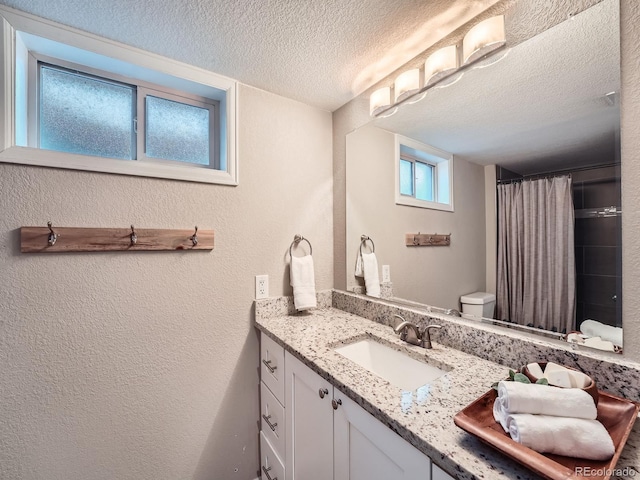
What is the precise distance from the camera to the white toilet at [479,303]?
3.59 feet

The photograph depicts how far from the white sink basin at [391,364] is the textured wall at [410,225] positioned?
285mm

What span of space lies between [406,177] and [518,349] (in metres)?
0.88

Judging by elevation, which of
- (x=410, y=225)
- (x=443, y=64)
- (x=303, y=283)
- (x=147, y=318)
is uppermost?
(x=443, y=64)

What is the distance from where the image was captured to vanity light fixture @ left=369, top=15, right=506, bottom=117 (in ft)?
3.23

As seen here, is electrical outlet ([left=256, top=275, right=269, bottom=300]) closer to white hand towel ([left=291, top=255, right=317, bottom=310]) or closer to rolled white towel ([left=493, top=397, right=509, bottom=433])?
white hand towel ([left=291, top=255, right=317, bottom=310])

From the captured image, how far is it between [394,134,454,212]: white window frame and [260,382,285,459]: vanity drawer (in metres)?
1.18

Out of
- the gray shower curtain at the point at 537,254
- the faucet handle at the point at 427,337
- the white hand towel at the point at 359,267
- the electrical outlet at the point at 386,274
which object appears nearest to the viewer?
the gray shower curtain at the point at 537,254

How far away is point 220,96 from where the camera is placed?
Result: 154 centimetres

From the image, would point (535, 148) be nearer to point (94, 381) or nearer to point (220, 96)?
point (220, 96)

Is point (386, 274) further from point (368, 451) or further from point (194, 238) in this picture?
point (194, 238)

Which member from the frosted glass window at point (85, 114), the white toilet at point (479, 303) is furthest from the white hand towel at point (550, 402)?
the frosted glass window at point (85, 114)

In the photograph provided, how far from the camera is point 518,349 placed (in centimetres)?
95

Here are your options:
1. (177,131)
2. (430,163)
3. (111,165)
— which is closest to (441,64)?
(430,163)

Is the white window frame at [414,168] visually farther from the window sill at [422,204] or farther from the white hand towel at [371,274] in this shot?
the white hand towel at [371,274]
